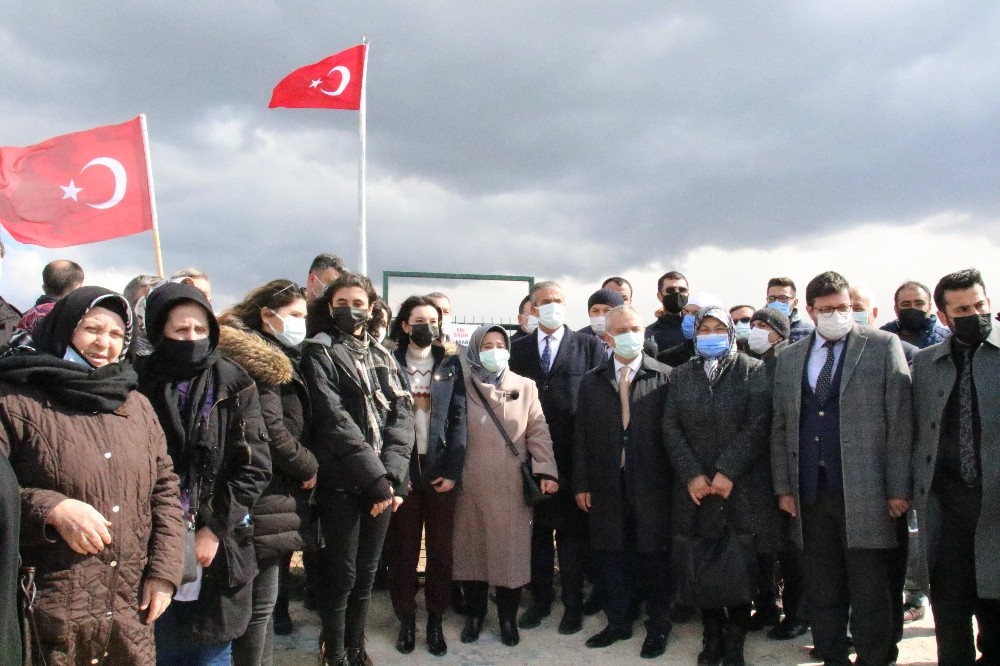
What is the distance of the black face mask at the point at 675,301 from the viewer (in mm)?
6133

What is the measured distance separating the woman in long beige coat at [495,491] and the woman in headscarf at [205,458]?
70.3 inches

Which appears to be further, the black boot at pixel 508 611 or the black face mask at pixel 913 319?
the black face mask at pixel 913 319

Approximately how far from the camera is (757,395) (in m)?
4.36

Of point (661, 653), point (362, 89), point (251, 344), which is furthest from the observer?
point (362, 89)

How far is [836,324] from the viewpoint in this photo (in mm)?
4121

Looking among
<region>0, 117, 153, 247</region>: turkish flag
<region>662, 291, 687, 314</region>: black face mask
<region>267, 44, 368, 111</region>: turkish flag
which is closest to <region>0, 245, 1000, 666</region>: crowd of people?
<region>662, 291, 687, 314</region>: black face mask

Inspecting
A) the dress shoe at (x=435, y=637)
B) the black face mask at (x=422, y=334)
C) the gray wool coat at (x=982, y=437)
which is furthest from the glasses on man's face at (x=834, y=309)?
the dress shoe at (x=435, y=637)

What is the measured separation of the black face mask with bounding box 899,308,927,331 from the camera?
5328 mm

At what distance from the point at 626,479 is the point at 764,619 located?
1345 mm

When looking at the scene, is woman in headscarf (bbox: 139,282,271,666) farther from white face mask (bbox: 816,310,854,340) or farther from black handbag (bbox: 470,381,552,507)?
white face mask (bbox: 816,310,854,340)

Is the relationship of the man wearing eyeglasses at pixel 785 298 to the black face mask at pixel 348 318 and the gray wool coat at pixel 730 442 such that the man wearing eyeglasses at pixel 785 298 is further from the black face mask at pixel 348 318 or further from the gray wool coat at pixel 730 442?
the black face mask at pixel 348 318

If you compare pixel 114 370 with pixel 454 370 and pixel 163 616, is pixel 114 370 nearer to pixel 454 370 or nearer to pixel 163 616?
pixel 163 616

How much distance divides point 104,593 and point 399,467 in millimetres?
1769

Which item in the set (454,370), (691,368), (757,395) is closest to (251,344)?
(454,370)
